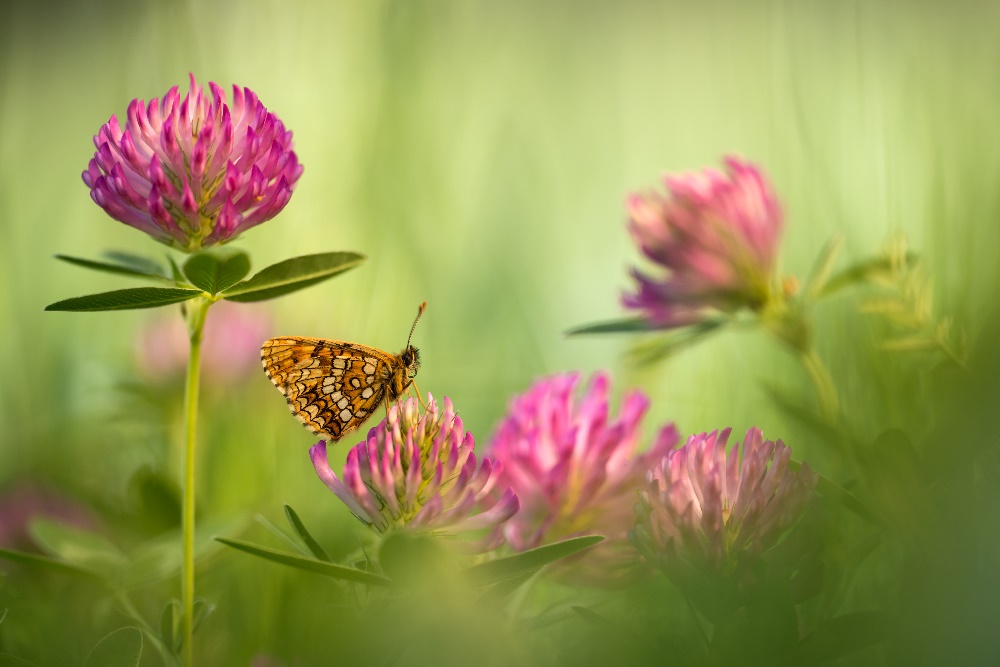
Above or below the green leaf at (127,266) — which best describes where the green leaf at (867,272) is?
below

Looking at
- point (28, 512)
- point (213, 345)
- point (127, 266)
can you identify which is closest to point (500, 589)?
point (127, 266)

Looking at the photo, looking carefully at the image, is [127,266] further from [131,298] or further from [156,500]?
[156,500]

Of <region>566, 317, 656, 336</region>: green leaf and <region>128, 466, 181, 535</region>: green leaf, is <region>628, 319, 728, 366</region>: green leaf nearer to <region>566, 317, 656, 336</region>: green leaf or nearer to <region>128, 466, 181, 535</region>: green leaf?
<region>566, 317, 656, 336</region>: green leaf

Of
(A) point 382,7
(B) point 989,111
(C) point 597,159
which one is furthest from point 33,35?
(B) point 989,111

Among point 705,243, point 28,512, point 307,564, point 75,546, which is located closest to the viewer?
point 307,564

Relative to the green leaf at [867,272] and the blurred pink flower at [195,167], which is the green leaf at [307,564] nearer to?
the blurred pink flower at [195,167]

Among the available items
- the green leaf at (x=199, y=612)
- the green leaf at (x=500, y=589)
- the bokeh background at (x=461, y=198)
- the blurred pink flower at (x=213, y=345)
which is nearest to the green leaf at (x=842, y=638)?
the green leaf at (x=500, y=589)

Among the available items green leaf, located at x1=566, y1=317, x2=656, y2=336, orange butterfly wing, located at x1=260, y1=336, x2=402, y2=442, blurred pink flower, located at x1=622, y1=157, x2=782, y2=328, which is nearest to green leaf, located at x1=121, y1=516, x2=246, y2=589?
orange butterfly wing, located at x1=260, y1=336, x2=402, y2=442
